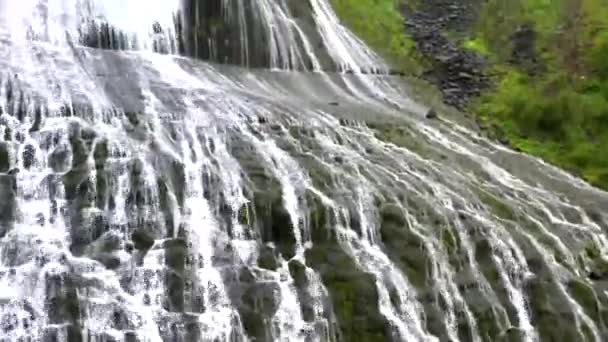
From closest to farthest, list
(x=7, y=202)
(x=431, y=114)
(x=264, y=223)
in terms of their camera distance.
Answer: (x=7, y=202), (x=264, y=223), (x=431, y=114)

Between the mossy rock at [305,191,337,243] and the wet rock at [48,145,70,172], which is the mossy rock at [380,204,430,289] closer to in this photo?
the mossy rock at [305,191,337,243]

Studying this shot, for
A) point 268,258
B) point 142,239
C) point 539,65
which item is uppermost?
point 539,65

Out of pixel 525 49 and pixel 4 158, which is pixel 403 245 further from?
pixel 525 49

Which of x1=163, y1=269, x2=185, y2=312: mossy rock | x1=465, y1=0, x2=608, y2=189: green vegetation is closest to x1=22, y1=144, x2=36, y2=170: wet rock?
x1=163, y1=269, x2=185, y2=312: mossy rock

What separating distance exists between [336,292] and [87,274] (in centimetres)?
349

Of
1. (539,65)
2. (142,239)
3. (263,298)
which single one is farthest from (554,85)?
(142,239)

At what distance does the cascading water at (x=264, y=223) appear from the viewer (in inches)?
457

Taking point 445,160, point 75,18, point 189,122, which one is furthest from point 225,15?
point 445,160

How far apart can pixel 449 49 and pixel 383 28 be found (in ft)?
7.30

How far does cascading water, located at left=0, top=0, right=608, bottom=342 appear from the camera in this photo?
11.6 m

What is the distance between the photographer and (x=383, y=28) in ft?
80.0

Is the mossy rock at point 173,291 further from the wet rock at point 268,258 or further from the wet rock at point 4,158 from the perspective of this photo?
the wet rock at point 4,158

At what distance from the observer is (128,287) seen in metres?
11.6

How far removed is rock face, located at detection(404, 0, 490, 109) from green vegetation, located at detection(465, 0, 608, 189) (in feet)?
1.47
